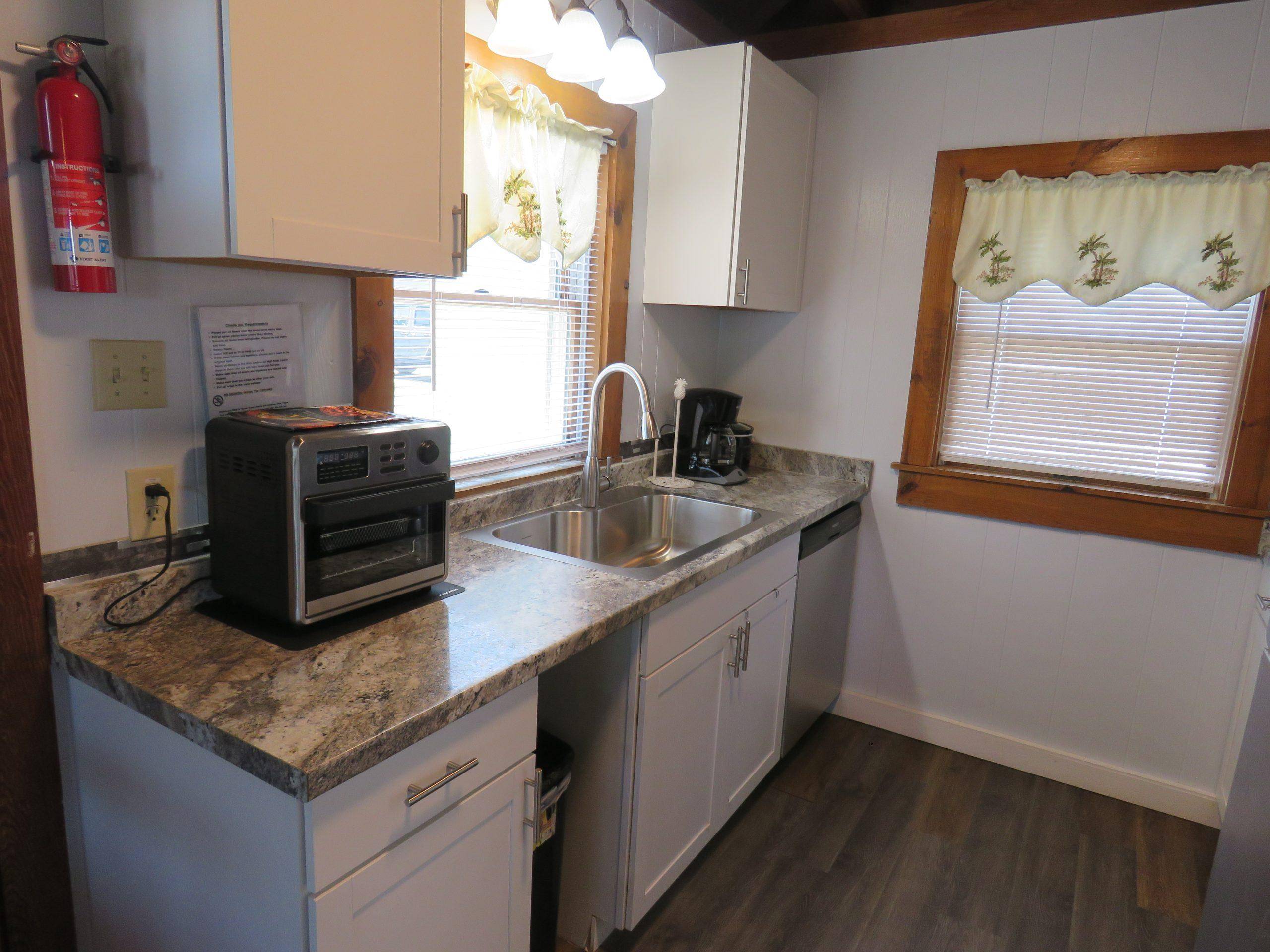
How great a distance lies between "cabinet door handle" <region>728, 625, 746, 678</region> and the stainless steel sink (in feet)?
0.80

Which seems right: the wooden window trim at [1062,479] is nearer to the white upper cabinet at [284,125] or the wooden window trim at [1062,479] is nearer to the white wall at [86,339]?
the white upper cabinet at [284,125]

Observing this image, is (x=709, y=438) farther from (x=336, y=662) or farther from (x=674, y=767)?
(x=336, y=662)

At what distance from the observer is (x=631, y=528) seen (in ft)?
7.89

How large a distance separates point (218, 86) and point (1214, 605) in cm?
281

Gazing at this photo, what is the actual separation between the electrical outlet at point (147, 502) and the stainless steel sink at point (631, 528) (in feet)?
2.28

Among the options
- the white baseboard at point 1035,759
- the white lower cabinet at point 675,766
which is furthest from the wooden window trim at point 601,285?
the white baseboard at point 1035,759

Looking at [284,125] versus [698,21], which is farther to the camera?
[698,21]

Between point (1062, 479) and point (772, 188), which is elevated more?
point (772, 188)

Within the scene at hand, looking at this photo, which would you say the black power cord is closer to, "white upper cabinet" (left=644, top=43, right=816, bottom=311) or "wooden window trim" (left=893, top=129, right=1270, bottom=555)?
"white upper cabinet" (left=644, top=43, right=816, bottom=311)

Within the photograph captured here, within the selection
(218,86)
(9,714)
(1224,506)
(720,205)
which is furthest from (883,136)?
(9,714)

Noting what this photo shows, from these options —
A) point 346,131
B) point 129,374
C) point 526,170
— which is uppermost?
point 526,170

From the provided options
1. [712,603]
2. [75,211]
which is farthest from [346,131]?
[712,603]

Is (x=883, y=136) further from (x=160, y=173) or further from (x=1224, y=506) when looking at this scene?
(x=160, y=173)

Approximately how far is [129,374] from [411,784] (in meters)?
0.81
